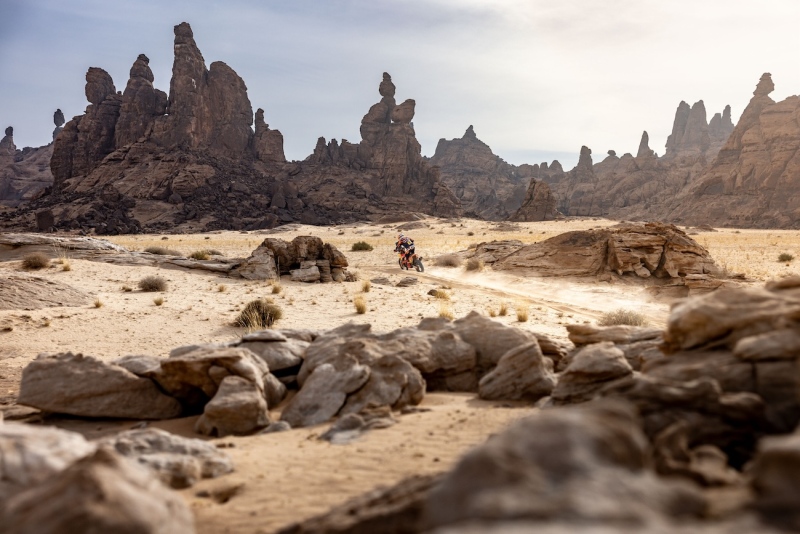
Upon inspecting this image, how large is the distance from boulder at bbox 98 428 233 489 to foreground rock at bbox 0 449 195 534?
5.61 ft

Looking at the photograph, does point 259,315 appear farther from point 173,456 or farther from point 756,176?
point 756,176

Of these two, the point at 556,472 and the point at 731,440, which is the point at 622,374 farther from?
the point at 556,472

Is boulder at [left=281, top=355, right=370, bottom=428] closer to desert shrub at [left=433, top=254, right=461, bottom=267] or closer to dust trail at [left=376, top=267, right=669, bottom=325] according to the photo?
dust trail at [left=376, top=267, right=669, bottom=325]

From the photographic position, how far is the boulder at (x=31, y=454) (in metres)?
3.12

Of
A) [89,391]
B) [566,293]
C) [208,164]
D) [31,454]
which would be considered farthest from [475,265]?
[208,164]

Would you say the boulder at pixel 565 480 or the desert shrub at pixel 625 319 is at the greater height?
the boulder at pixel 565 480

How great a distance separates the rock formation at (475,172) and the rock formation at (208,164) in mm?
28251

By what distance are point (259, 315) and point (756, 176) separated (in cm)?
10014

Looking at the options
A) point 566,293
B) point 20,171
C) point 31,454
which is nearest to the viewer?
point 31,454

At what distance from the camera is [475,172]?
160m

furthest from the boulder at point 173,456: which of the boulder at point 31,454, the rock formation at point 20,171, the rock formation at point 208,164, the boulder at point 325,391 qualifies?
the rock formation at point 20,171

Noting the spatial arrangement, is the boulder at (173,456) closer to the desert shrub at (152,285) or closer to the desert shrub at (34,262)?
the desert shrub at (152,285)

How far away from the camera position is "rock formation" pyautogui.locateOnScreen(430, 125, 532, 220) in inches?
5354

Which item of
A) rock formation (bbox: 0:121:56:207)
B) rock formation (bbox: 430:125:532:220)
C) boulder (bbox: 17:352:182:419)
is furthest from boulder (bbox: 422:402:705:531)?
rock formation (bbox: 0:121:56:207)
